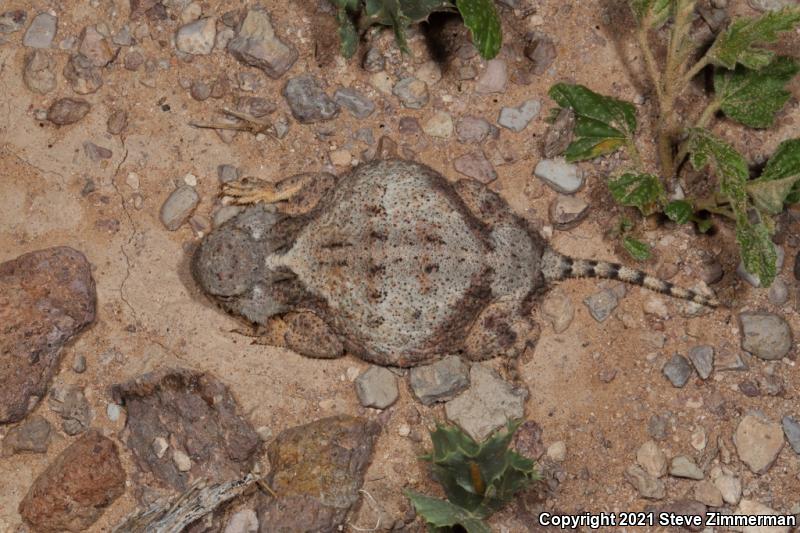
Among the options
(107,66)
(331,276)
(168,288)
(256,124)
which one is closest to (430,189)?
(331,276)

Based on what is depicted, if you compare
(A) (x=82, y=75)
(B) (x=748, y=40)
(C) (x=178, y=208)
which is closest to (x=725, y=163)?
(B) (x=748, y=40)

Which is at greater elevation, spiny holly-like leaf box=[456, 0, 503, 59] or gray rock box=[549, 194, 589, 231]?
spiny holly-like leaf box=[456, 0, 503, 59]

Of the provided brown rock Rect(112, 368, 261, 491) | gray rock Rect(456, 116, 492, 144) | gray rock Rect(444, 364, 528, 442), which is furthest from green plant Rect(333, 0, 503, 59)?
brown rock Rect(112, 368, 261, 491)

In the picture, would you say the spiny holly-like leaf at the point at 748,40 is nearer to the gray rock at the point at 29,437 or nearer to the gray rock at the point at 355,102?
the gray rock at the point at 355,102

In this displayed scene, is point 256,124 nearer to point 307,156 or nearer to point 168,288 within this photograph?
point 307,156

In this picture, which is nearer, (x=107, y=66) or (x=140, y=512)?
(x=140, y=512)

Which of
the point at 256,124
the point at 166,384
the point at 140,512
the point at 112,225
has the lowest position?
the point at 140,512

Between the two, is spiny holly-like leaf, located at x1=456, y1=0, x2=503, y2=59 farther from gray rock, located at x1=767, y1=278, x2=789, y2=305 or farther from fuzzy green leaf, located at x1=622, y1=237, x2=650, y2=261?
gray rock, located at x1=767, y1=278, x2=789, y2=305

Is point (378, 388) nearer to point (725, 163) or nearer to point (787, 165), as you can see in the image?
point (725, 163)
